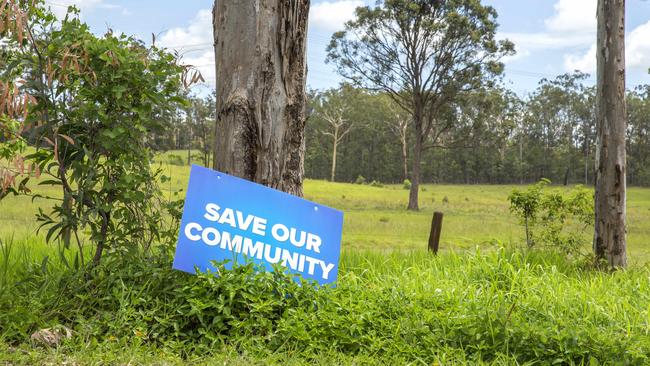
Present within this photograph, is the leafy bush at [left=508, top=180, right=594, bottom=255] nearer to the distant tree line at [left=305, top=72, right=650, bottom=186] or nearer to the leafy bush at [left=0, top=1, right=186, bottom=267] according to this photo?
the leafy bush at [left=0, top=1, right=186, bottom=267]

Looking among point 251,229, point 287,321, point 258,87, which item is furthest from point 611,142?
point 287,321

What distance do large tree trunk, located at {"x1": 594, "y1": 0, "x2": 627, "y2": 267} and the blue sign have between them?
14.1 ft

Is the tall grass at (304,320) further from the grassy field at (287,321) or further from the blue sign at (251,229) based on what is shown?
the blue sign at (251,229)

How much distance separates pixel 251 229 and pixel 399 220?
17.7 meters

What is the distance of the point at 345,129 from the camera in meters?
60.0

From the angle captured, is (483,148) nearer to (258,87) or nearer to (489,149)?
(489,149)

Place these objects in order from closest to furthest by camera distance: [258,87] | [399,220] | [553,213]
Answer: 1. [258,87]
2. [553,213]
3. [399,220]

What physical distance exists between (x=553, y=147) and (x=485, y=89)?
32.6 meters

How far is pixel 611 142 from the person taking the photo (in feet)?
25.4

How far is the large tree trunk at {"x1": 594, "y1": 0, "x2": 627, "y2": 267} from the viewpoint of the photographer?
769 cm

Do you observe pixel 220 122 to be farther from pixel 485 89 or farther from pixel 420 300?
pixel 485 89

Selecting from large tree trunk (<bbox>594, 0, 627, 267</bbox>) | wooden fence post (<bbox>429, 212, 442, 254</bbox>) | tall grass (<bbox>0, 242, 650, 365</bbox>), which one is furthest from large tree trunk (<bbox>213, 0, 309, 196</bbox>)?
large tree trunk (<bbox>594, 0, 627, 267</bbox>)

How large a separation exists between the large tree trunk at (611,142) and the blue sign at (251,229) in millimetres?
4309

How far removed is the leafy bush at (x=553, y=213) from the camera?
8719mm
